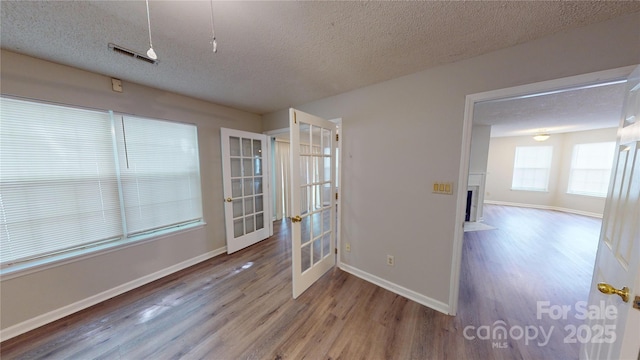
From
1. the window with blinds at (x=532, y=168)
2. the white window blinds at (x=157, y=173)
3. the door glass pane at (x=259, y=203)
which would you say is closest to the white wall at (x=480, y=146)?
the window with blinds at (x=532, y=168)

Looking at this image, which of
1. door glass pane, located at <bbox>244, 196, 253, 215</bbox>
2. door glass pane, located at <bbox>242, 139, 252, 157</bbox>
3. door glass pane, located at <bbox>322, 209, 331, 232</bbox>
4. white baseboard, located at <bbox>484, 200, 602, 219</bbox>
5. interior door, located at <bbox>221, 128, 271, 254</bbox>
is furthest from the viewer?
white baseboard, located at <bbox>484, 200, 602, 219</bbox>

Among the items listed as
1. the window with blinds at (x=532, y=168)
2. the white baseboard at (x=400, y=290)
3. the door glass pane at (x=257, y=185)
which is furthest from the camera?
the window with blinds at (x=532, y=168)

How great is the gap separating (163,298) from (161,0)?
8.49 ft

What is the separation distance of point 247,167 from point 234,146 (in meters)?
0.41

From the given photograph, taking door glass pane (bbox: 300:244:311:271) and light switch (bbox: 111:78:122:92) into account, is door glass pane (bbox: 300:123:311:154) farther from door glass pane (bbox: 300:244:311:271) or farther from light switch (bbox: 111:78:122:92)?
light switch (bbox: 111:78:122:92)

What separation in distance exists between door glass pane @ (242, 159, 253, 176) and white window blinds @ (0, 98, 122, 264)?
1492 mm

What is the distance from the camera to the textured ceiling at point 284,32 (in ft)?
3.72

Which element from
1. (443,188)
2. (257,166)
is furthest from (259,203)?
(443,188)

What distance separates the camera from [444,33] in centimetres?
135

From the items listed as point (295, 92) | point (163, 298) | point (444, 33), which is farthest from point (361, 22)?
point (163, 298)

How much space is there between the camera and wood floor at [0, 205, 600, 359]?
1.51m

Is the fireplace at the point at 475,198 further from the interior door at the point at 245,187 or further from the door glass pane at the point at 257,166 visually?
the door glass pane at the point at 257,166

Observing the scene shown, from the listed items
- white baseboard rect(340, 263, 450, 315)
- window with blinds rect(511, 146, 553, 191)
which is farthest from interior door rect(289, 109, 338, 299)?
window with blinds rect(511, 146, 553, 191)

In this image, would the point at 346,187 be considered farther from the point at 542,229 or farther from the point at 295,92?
the point at 542,229
